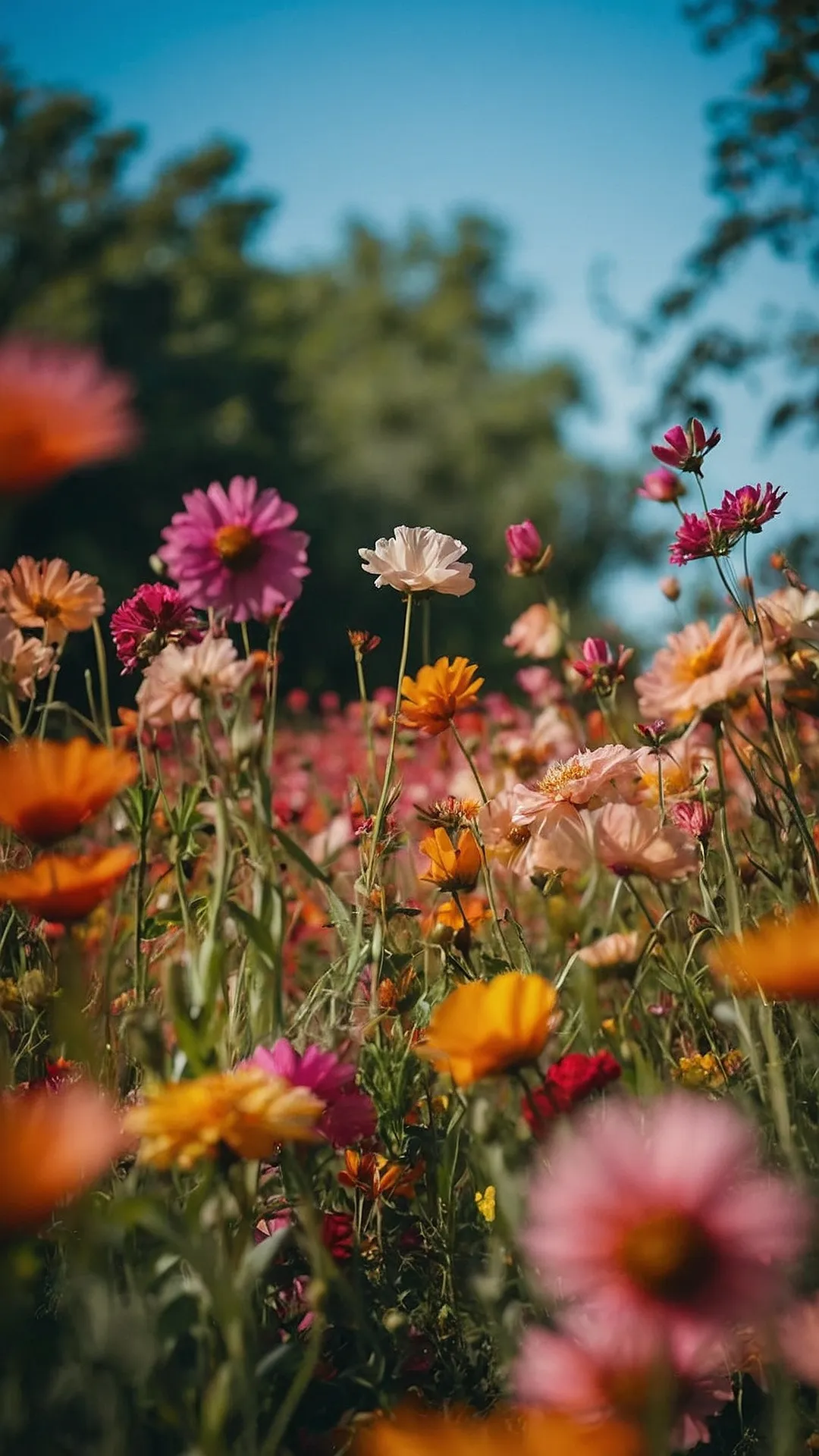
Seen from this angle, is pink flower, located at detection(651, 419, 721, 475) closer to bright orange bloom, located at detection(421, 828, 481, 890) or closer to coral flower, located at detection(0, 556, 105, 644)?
bright orange bloom, located at detection(421, 828, 481, 890)

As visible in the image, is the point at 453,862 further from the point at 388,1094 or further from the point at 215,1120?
the point at 215,1120

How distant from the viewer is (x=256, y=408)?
10.8m

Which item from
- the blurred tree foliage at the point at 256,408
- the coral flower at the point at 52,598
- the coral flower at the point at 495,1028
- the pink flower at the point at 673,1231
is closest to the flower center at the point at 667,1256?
the pink flower at the point at 673,1231

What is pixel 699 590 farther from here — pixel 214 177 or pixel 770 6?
pixel 214 177

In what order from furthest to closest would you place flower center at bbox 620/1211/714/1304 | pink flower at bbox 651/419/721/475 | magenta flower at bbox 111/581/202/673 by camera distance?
pink flower at bbox 651/419/721/475 → magenta flower at bbox 111/581/202/673 → flower center at bbox 620/1211/714/1304

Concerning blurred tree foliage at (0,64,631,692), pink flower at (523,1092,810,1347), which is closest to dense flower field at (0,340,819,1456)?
pink flower at (523,1092,810,1347)

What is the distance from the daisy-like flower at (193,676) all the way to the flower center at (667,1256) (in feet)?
1.19

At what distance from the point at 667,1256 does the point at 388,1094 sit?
40 centimetres

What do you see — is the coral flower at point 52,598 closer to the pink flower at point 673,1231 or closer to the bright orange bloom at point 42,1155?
the bright orange bloom at point 42,1155

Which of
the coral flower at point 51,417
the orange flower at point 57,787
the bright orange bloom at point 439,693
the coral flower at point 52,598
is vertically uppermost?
the coral flower at point 52,598

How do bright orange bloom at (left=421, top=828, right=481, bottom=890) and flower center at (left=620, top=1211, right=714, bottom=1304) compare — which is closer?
flower center at (left=620, top=1211, right=714, bottom=1304)

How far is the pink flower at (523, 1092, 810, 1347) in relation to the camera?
0.41 m

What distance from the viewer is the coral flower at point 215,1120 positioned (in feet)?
1.61

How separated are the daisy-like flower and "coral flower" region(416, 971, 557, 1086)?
24cm
